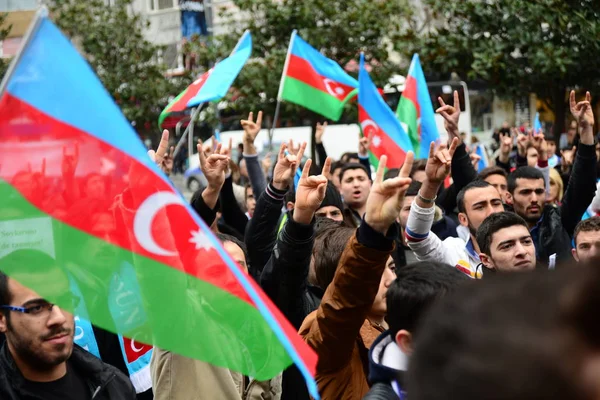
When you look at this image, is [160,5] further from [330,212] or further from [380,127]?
[330,212]

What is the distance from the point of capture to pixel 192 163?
30.7m

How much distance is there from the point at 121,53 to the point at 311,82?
16731 millimetres

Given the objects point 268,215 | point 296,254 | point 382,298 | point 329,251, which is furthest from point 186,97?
point 382,298

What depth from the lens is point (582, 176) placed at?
5465mm

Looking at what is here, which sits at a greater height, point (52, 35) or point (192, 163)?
point (52, 35)

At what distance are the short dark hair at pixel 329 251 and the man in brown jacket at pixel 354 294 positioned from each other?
1.83 feet

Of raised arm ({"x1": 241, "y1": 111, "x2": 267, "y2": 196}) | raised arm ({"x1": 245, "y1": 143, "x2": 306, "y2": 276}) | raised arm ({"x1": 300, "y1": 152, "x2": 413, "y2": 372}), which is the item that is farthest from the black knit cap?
raised arm ({"x1": 300, "y1": 152, "x2": 413, "y2": 372})

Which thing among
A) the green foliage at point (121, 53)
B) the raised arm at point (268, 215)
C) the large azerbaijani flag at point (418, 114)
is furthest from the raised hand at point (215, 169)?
the green foliage at point (121, 53)

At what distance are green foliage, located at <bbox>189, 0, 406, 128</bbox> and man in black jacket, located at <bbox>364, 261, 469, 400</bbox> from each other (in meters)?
15.8

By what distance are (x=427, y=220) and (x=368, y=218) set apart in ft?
5.21

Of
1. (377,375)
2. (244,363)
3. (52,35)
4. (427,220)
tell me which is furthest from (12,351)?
(427,220)

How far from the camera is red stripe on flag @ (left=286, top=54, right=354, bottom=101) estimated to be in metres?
9.36

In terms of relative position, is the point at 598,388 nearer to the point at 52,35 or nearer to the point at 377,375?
the point at 377,375

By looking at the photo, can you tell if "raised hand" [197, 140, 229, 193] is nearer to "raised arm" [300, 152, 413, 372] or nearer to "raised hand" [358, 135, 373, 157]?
"raised arm" [300, 152, 413, 372]
